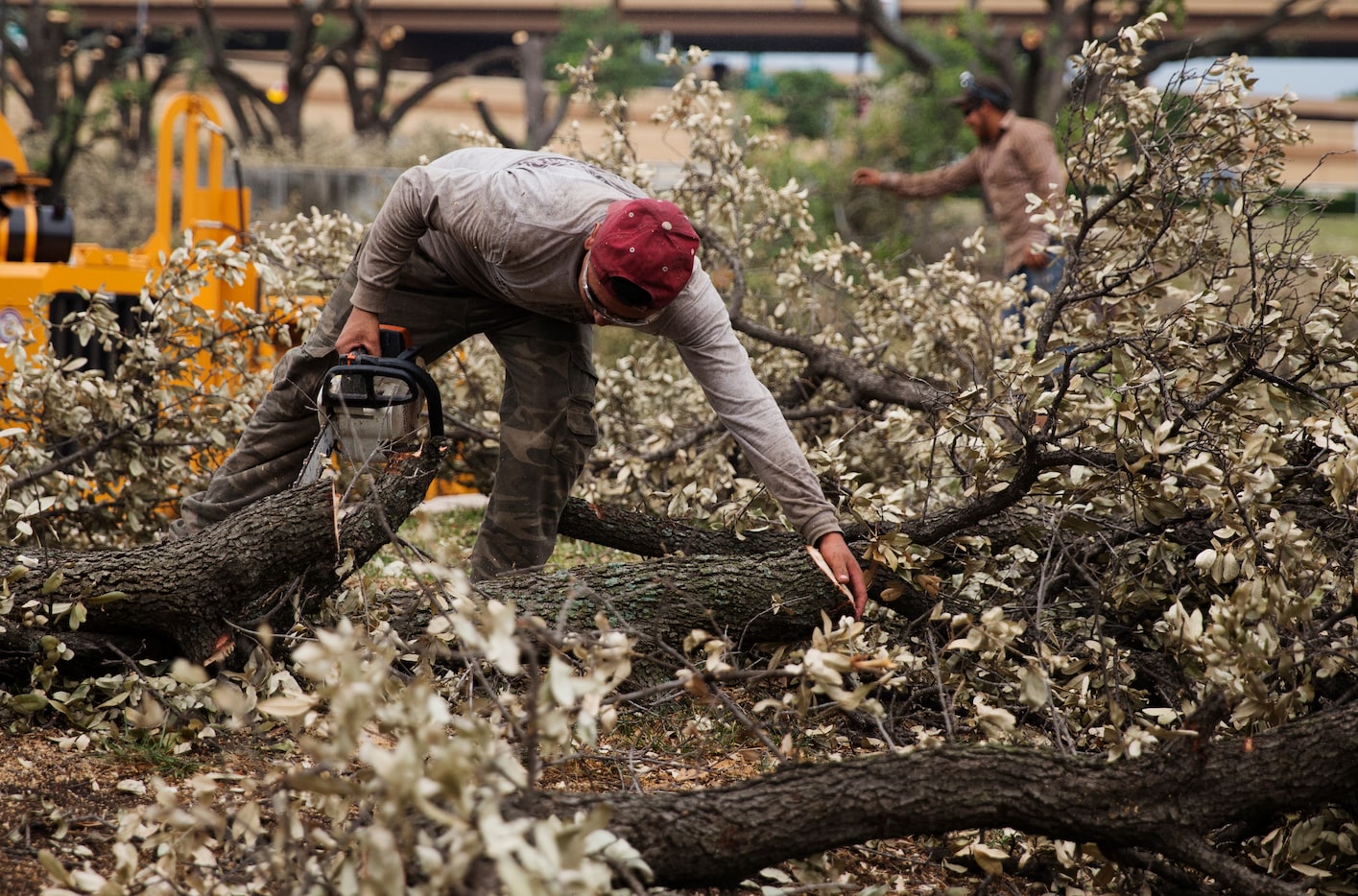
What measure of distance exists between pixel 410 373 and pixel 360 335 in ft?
1.10

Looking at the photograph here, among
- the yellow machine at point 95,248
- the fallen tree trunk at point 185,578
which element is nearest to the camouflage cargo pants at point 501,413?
the fallen tree trunk at point 185,578

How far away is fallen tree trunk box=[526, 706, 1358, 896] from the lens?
2.04 meters

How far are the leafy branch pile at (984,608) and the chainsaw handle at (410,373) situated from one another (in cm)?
46

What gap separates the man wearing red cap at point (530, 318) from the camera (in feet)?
9.27

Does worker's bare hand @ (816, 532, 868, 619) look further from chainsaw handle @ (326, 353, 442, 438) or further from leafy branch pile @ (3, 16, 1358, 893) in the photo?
chainsaw handle @ (326, 353, 442, 438)

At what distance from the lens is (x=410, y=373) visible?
286 centimetres

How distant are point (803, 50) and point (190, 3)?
15.7 meters

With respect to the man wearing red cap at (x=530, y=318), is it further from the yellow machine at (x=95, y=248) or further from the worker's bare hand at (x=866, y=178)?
the worker's bare hand at (x=866, y=178)

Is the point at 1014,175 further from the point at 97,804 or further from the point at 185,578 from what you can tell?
the point at 97,804

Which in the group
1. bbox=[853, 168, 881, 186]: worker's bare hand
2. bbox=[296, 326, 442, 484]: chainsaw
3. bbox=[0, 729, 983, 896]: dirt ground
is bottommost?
bbox=[0, 729, 983, 896]: dirt ground

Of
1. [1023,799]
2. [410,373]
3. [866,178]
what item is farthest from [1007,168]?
[1023,799]

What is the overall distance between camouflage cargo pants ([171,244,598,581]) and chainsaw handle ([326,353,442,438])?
48 cm

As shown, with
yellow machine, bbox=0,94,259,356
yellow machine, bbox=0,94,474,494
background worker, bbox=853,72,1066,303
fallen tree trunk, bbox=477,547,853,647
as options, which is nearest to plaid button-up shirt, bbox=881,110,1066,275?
background worker, bbox=853,72,1066,303

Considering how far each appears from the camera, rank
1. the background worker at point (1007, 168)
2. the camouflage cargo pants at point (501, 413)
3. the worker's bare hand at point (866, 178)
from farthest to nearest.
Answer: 1. the background worker at point (1007, 168)
2. the worker's bare hand at point (866, 178)
3. the camouflage cargo pants at point (501, 413)
